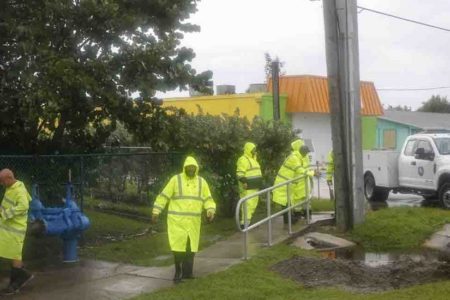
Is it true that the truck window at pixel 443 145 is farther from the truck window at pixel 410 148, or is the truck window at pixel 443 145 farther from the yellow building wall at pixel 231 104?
the yellow building wall at pixel 231 104

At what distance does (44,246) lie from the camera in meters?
11.6

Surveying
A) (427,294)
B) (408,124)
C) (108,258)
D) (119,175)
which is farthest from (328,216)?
(408,124)

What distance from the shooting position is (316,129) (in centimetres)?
3747

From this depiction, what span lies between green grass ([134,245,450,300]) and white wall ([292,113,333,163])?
27.2 metres

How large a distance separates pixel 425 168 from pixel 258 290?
1036cm

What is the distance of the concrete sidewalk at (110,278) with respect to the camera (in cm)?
871

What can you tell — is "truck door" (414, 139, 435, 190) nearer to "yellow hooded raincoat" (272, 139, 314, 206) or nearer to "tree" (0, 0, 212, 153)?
"yellow hooded raincoat" (272, 139, 314, 206)

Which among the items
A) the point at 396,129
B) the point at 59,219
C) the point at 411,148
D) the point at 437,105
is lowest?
the point at 59,219

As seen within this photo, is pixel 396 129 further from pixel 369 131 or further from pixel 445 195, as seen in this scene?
pixel 445 195

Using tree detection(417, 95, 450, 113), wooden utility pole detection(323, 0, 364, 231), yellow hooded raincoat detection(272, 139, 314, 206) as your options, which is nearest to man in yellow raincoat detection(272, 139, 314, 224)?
yellow hooded raincoat detection(272, 139, 314, 206)

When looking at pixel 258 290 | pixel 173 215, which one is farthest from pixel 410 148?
pixel 258 290

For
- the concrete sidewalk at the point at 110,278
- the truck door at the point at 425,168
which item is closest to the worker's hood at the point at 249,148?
the concrete sidewalk at the point at 110,278

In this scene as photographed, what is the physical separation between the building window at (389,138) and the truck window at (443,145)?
26976 mm

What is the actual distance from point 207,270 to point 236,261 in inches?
24.8
